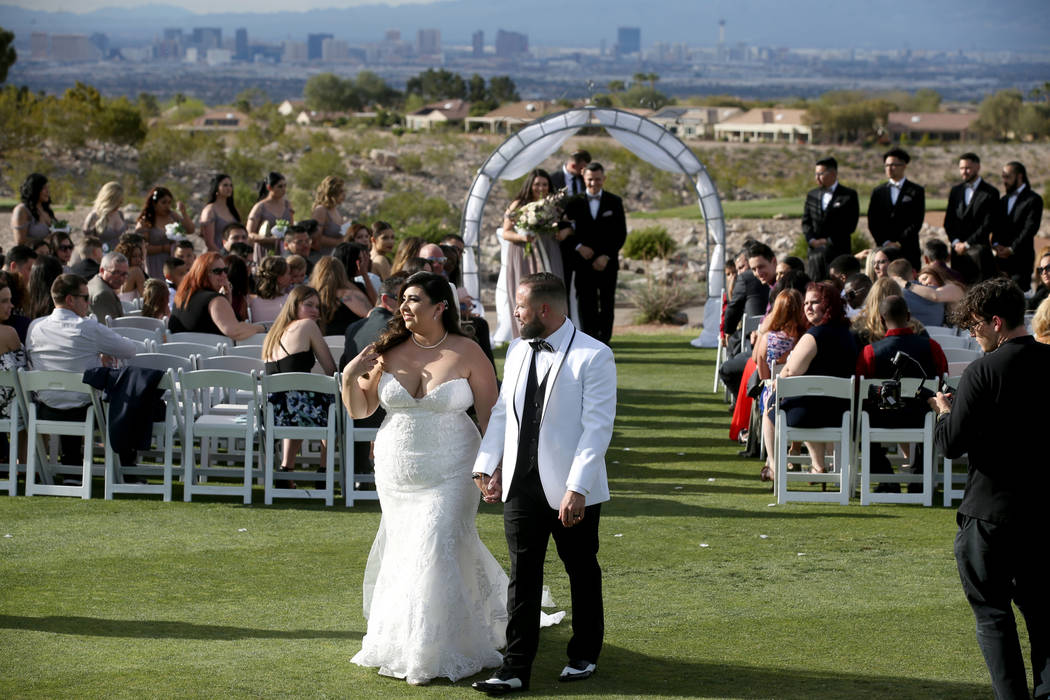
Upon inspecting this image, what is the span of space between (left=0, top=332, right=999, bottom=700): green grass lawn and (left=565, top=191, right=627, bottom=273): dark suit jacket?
485cm

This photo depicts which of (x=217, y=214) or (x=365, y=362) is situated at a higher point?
(x=217, y=214)

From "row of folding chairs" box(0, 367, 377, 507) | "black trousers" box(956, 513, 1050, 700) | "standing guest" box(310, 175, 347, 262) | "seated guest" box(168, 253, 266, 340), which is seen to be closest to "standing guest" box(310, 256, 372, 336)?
"seated guest" box(168, 253, 266, 340)

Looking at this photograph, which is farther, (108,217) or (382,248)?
(108,217)

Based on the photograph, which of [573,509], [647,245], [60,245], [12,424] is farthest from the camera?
[647,245]

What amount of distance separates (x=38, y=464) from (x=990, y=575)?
6378 millimetres

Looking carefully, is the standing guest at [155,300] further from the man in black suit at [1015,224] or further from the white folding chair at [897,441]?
the man in black suit at [1015,224]

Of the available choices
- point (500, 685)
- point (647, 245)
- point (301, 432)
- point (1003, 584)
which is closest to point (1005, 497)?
point (1003, 584)

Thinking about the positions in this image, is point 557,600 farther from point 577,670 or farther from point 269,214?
point 269,214

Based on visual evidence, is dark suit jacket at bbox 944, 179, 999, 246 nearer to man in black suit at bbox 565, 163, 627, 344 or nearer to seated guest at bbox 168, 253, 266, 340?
man in black suit at bbox 565, 163, 627, 344

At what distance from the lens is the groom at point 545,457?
5.13 meters

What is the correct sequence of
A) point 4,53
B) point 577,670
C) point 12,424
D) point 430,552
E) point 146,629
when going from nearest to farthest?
1. point 577,670
2. point 430,552
3. point 146,629
4. point 12,424
5. point 4,53

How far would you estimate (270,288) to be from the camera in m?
10.8

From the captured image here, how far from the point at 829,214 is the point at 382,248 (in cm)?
505

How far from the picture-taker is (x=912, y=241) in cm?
1443
